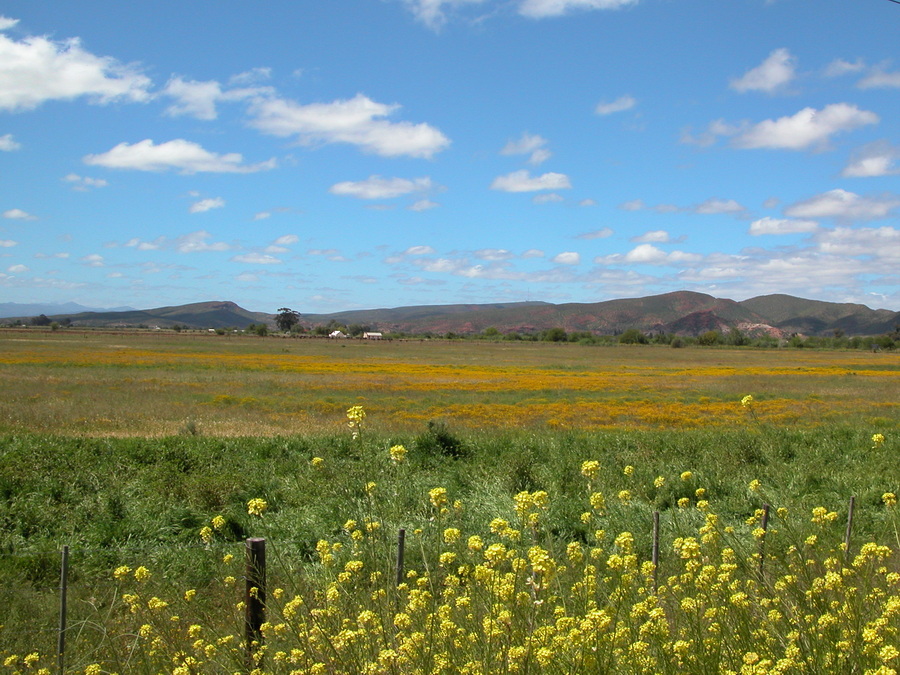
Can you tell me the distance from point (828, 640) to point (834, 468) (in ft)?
47.2

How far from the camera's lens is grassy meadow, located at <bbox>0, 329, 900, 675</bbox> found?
3.14 metres

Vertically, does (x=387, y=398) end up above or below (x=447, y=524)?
below

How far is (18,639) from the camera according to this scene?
7.10 metres

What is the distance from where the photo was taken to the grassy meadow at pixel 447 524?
3.14 m

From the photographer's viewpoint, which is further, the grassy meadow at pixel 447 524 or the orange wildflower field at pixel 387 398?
the orange wildflower field at pixel 387 398

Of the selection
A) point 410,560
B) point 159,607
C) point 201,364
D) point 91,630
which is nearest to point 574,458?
point 410,560

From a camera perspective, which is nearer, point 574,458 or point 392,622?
point 392,622

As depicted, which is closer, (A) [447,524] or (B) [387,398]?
(A) [447,524]

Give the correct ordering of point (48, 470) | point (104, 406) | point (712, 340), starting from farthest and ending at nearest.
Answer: point (712, 340)
point (104, 406)
point (48, 470)

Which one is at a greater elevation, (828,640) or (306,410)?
(828,640)

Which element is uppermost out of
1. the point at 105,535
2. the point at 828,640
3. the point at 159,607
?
the point at 828,640

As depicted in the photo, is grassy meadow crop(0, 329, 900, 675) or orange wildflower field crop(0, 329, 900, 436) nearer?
grassy meadow crop(0, 329, 900, 675)

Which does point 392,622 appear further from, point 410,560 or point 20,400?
point 20,400

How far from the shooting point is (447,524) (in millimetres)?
10430
